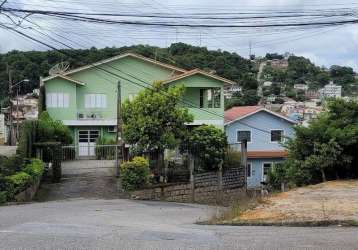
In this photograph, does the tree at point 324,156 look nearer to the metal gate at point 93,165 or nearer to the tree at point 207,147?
the tree at point 207,147

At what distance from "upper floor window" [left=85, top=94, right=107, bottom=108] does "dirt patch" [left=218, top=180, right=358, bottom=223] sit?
30811mm

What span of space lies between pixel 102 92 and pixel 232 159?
20.8 metres

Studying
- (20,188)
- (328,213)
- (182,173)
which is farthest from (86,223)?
(182,173)

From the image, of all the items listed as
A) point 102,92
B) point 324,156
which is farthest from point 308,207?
point 102,92

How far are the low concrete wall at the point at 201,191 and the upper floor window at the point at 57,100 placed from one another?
22.9m

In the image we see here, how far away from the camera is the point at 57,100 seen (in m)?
49.6

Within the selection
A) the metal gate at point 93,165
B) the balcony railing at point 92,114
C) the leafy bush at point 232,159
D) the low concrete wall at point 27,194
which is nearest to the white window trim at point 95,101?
the balcony railing at point 92,114

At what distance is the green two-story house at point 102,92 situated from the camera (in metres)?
49.0

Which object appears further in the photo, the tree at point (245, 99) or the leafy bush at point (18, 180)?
the tree at point (245, 99)

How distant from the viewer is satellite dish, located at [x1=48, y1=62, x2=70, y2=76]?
4934cm

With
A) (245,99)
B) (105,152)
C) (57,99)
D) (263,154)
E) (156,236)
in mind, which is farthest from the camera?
(245,99)

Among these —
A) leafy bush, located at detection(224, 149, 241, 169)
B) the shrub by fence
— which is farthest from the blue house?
the shrub by fence

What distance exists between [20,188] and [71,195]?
3357 mm

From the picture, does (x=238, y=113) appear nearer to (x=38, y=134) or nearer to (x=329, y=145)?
(x=38, y=134)
